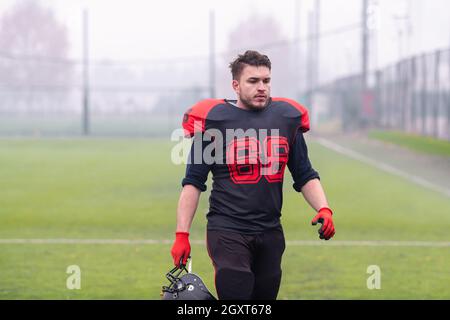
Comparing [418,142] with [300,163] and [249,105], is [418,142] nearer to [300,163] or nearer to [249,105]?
[300,163]

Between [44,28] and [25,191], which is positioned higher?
[44,28]

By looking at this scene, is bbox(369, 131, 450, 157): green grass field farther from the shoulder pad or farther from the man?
the man

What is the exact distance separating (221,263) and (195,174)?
57 centimetres

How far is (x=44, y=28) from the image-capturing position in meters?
96.2

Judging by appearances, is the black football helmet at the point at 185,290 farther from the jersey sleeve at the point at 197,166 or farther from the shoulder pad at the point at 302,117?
the shoulder pad at the point at 302,117

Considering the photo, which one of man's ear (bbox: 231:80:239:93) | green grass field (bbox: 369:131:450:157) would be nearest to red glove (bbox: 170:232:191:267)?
man's ear (bbox: 231:80:239:93)

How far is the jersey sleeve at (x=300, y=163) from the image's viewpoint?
5.91 metres

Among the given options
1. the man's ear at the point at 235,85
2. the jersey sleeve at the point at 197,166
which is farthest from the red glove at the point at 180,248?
the man's ear at the point at 235,85

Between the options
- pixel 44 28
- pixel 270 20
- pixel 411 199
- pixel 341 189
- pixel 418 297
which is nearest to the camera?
pixel 418 297

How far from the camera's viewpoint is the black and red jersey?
5.69 m

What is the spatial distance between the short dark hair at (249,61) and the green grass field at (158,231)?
3486 mm

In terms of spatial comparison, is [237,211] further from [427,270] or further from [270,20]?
[270,20]

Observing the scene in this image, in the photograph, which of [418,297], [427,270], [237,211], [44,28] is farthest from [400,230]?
[44,28]

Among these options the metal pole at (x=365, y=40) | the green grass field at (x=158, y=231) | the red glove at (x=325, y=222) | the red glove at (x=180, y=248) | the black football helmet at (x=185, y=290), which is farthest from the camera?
the metal pole at (x=365, y=40)
